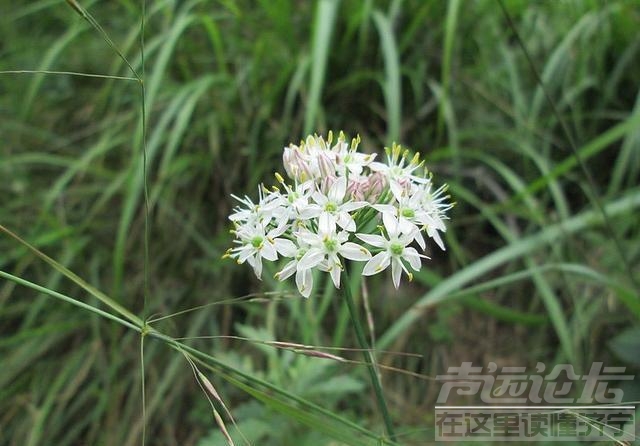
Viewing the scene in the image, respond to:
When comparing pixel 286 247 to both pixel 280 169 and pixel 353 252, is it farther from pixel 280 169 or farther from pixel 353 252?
pixel 280 169

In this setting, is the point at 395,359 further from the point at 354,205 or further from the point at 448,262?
the point at 354,205

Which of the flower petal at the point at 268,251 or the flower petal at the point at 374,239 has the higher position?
the flower petal at the point at 374,239

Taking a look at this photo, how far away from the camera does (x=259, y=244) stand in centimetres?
82

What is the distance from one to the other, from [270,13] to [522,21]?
0.90 m

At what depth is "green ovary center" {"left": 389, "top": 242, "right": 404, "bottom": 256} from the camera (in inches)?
30.8

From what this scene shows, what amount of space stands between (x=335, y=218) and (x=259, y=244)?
0.37ft

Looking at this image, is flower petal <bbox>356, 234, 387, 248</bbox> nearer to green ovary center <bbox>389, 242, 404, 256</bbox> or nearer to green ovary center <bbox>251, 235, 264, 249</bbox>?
green ovary center <bbox>389, 242, 404, 256</bbox>

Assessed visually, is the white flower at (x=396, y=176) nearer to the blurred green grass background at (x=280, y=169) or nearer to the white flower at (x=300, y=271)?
the white flower at (x=300, y=271)

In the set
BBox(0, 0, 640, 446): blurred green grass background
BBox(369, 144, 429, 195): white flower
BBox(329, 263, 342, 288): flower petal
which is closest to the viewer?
BBox(329, 263, 342, 288): flower petal

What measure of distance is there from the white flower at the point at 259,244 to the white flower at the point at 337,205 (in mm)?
52

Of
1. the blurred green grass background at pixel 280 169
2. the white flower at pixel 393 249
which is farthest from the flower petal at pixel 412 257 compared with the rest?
the blurred green grass background at pixel 280 169

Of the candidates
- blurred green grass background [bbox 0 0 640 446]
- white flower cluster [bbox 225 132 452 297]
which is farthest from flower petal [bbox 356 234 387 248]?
blurred green grass background [bbox 0 0 640 446]

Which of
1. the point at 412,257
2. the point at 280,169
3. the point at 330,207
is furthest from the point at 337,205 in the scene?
the point at 280,169

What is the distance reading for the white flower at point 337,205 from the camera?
0.77m
